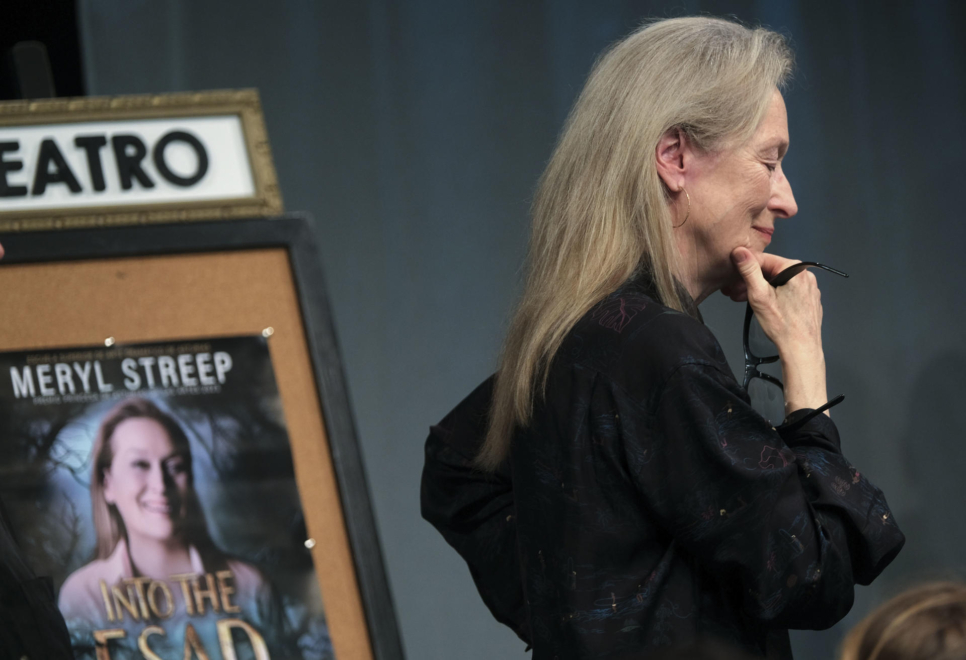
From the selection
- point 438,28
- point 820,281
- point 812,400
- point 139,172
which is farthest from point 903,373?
point 139,172

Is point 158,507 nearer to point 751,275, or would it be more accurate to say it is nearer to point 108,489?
point 108,489

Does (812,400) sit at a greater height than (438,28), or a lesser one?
lesser

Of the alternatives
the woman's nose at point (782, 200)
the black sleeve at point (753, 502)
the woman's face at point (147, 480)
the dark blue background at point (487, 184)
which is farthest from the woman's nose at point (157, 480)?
the dark blue background at point (487, 184)

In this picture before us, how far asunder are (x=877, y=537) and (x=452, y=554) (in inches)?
60.0

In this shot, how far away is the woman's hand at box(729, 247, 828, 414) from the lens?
1160 mm

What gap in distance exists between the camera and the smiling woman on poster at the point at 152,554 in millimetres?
1238

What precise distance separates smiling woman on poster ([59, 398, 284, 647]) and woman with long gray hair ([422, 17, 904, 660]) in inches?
11.4

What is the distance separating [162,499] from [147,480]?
29mm

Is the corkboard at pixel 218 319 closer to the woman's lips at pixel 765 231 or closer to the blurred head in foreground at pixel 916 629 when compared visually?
the woman's lips at pixel 765 231

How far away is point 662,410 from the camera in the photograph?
1.05m

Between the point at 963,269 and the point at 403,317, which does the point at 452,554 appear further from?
the point at 963,269

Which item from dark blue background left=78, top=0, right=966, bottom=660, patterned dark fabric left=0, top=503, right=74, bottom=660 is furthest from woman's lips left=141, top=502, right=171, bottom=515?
dark blue background left=78, top=0, right=966, bottom=660

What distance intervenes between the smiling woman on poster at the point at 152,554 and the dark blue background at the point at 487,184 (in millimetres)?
1139

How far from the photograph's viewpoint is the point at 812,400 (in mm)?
1148
